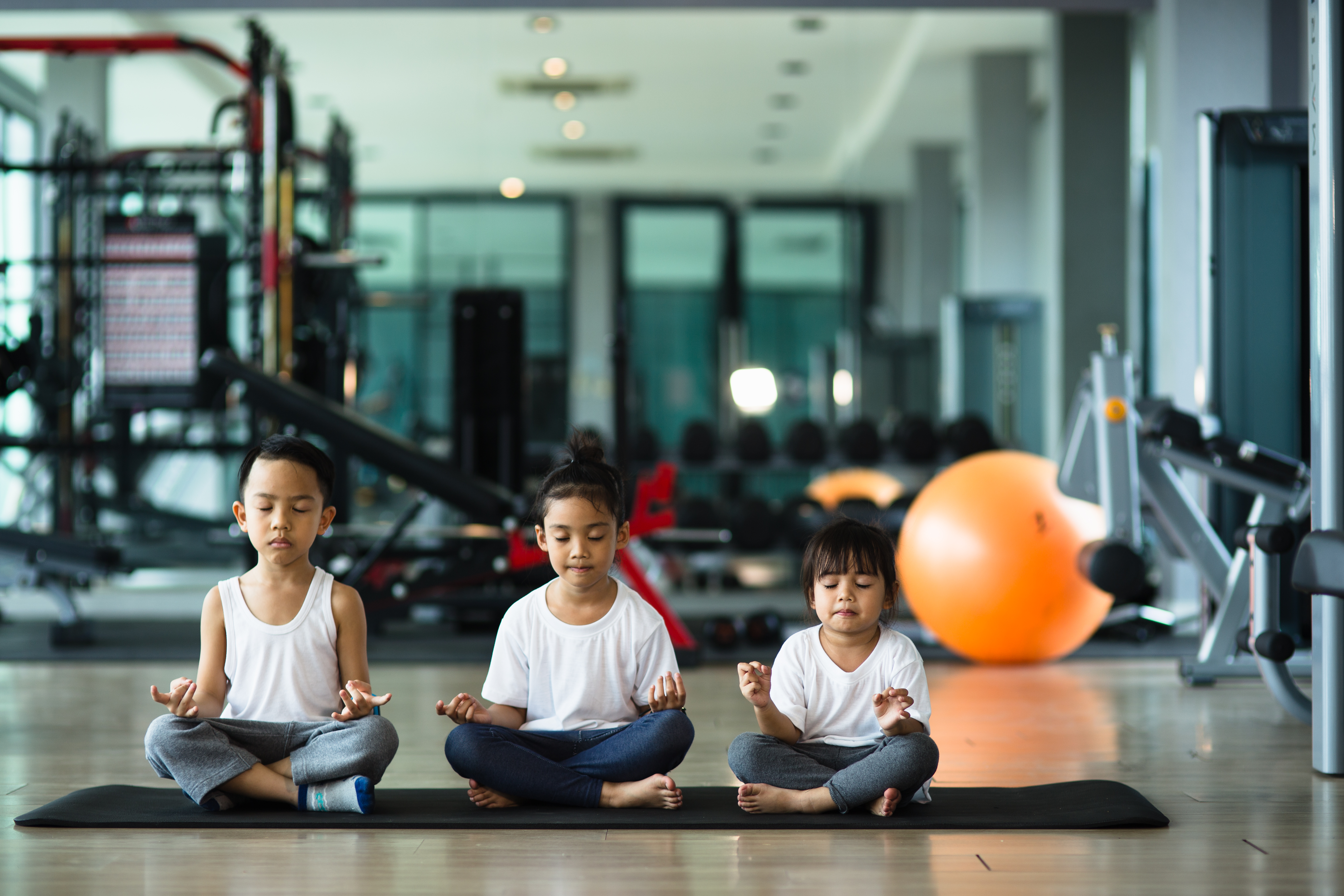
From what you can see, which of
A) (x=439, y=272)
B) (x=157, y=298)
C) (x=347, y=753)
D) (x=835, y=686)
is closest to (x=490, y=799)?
(x=347, y=753)

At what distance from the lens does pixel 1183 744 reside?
273 cm

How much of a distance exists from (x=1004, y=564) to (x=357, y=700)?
219 cm

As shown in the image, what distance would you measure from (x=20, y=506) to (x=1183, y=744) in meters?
5.11

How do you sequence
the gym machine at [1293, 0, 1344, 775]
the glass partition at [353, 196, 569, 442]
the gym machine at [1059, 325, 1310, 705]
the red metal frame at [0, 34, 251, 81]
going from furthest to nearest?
1. the glass partition at [353, 196, 569, 442]
2. the red metal frame at [0, 34, 251, 81]
3. the gym machine at [1059, 325, 1310, 705]
4. the gym machine at [1293, 0, 1344, 775]

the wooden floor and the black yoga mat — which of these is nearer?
the wooden floor

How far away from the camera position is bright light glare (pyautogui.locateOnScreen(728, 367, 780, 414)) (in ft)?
35.1

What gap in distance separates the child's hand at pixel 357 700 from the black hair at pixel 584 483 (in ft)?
1.18

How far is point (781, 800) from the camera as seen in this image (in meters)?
2.05

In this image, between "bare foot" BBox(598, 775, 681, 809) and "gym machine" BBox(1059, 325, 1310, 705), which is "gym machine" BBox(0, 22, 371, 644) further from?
"bare foot" BBox(598, 775, 681, 809)

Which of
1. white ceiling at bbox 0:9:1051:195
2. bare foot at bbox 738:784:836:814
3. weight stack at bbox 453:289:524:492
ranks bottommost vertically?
bare foot at bbox 738:784:836:814

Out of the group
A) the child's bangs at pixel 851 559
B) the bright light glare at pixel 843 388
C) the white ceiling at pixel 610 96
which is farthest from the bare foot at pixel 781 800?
the bright light glare at pixel 843 388

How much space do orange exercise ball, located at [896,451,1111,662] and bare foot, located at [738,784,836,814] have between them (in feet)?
5.38

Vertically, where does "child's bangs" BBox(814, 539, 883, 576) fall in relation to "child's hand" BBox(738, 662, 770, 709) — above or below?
above

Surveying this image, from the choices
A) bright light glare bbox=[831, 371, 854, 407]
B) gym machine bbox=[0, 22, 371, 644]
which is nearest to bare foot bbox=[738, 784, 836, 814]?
gym machine bbox=[0, 22, 371, 644]
